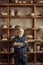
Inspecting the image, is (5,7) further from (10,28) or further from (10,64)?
(10,64)

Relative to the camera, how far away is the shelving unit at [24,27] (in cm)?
518

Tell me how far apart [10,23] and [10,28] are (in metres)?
0.26

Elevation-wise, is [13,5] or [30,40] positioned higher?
[13,5]

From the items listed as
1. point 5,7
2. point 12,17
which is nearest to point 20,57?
point 12,17

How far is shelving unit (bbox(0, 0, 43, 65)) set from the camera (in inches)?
204

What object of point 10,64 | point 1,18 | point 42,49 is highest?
point 1,18

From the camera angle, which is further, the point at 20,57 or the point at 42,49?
the point at 42,49

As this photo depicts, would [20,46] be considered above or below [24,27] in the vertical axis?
below

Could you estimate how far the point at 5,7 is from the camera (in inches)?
212

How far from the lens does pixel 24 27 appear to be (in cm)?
538

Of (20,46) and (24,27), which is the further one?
(24,27)

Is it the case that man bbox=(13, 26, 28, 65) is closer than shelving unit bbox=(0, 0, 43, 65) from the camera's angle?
Yes

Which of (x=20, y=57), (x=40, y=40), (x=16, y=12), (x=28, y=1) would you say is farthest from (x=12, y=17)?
(x=20, y=57)

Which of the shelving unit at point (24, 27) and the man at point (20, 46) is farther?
the shelving unit at point (24, 27)
